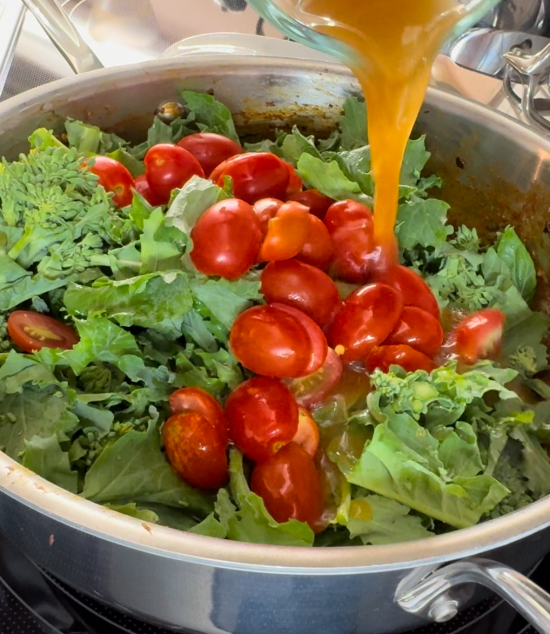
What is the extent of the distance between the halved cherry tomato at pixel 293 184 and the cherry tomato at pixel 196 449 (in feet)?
1.42

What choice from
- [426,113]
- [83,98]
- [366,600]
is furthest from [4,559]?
[426,113]

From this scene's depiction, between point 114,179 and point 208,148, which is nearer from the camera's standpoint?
point 114,179

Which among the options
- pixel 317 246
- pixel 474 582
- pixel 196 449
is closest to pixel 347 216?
pixel 317 246

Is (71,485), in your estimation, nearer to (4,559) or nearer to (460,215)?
(4,559)

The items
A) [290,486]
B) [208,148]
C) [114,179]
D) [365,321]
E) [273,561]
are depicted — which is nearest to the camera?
[273,561]

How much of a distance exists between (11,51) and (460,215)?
97 centimetres

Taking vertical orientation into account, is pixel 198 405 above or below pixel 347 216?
below

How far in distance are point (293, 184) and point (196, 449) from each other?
0.48 m

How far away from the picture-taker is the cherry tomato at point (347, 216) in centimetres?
95

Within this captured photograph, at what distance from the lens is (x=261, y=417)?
75 centimetres

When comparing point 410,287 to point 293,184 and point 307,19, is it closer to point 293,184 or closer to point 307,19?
point 293,184

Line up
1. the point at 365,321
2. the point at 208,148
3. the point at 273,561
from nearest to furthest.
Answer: the point at 273,561
the point at 365,321
the point at 208,148

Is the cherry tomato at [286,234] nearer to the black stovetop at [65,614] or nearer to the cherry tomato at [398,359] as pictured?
the cherry tomato at [398,359]

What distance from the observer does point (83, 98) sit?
1056 mm
